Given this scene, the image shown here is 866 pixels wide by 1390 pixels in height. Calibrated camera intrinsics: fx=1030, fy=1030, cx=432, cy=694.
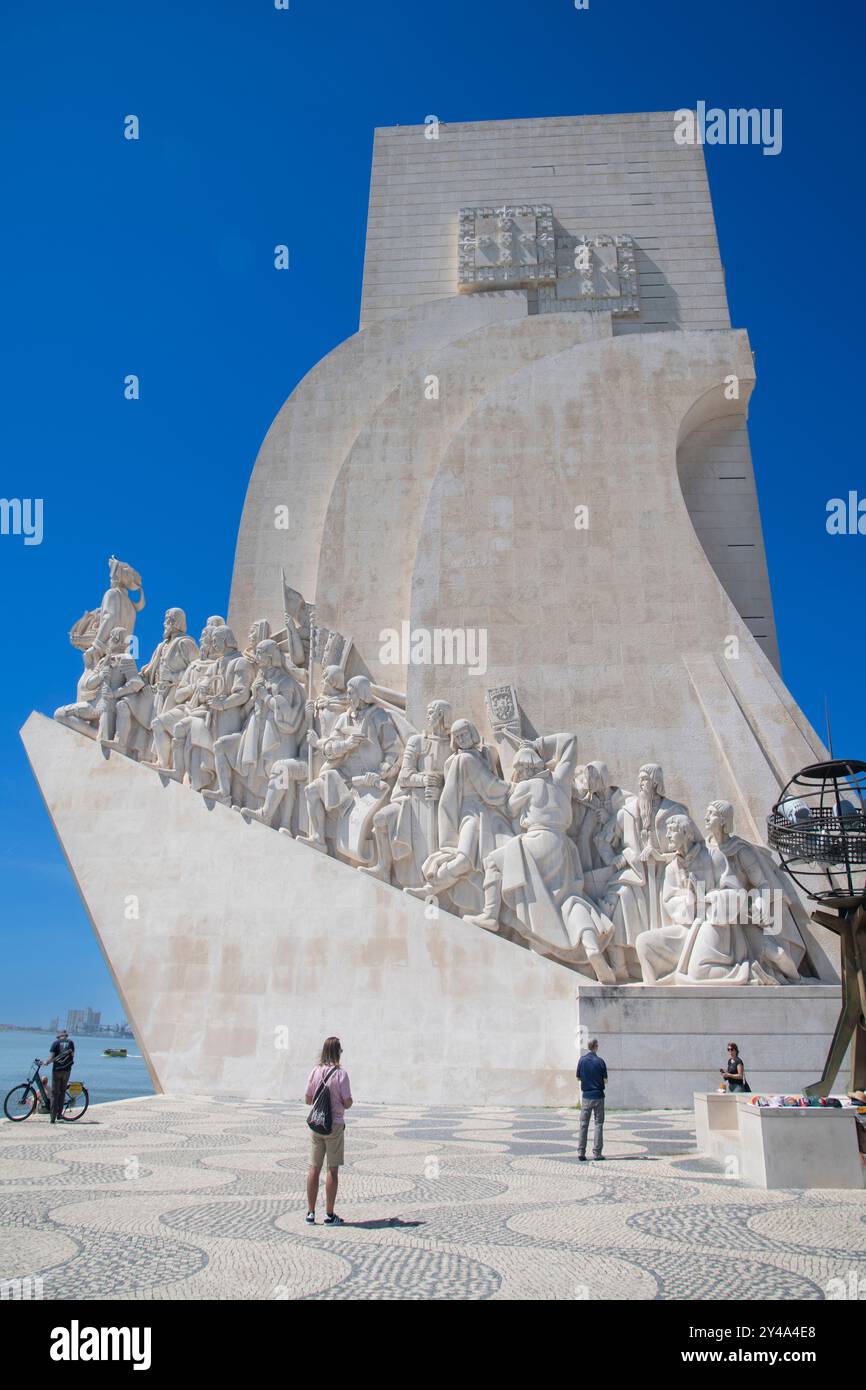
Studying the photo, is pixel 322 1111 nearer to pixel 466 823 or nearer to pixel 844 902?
pixel 844 902

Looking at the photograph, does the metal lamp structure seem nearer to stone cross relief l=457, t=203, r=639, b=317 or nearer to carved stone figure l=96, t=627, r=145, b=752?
carved stone figure l=96, t=627, r=145, b=752

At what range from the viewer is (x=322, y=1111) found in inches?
158

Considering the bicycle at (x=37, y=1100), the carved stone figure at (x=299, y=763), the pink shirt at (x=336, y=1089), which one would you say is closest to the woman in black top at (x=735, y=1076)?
the pink shirt at (x=336, y=1089)

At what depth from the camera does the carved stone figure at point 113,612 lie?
12758 millimetres

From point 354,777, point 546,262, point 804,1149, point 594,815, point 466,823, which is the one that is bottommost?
point 804,1149

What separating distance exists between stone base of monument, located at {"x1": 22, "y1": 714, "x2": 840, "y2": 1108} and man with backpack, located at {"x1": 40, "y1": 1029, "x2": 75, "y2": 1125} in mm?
2764

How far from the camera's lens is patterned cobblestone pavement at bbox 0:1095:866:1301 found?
10.00 feet

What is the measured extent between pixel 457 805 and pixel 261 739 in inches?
91.8

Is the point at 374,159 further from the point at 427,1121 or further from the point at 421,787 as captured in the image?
the point at 427,1121

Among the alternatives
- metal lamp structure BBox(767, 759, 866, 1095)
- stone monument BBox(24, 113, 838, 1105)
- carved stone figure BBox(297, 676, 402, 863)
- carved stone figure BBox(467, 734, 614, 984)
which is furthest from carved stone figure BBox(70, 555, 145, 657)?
metal lamp structure BBox(767, 759, 866, 1095)

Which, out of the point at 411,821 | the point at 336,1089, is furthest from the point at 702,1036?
the point at 336,1089

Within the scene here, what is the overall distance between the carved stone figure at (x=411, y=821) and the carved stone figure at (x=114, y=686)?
3.43m

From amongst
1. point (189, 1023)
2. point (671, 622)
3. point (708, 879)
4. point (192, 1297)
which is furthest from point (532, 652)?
point (192, 1297)

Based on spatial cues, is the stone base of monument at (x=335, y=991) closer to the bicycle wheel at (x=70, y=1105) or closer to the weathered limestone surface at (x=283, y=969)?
the weathered limestone surface at (x=283, y=969)
